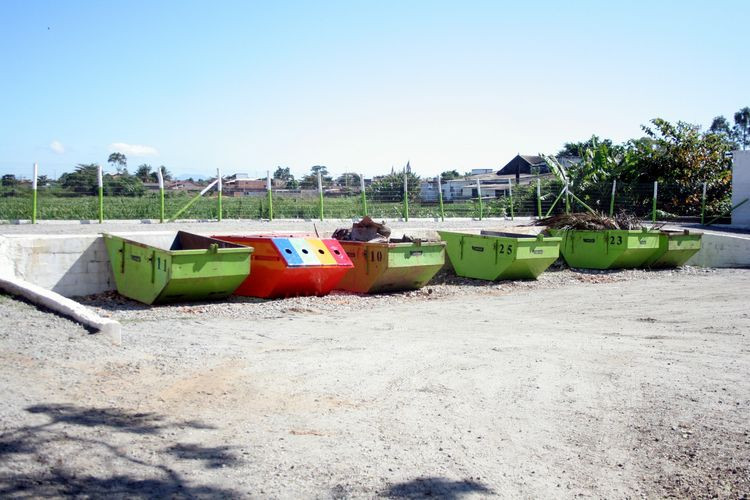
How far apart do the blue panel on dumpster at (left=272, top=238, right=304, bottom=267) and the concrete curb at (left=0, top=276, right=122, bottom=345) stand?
448 centimetres

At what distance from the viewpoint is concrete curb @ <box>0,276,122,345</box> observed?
27.7 ft

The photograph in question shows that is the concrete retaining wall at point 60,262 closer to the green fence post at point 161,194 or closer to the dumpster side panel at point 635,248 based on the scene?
the green fence post at point 161,194

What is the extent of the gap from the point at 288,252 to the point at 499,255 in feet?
18.5

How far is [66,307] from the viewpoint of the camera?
8.98 metres

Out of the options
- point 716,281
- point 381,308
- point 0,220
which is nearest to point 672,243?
point 716,281

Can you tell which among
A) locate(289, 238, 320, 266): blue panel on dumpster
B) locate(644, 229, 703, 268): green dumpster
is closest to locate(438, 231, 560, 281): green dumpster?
locate(644, 229, 703, 268): green dumpster

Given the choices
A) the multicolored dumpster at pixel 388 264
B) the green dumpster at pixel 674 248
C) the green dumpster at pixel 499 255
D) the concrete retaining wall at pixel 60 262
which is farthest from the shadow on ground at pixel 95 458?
the green dumpster at pixel 674 248

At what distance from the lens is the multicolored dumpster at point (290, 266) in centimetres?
1345

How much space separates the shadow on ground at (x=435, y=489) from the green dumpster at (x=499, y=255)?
12141mm

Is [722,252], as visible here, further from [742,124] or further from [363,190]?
[742,124]

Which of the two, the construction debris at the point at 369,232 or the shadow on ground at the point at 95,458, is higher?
the construction debris at the point at 369,232

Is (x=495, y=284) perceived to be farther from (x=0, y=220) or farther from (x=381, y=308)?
(x=0, y=220)

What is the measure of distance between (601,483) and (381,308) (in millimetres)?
8334

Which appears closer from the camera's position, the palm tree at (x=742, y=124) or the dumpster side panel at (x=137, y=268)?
the dumpster side panel at (x=137, y=268)
